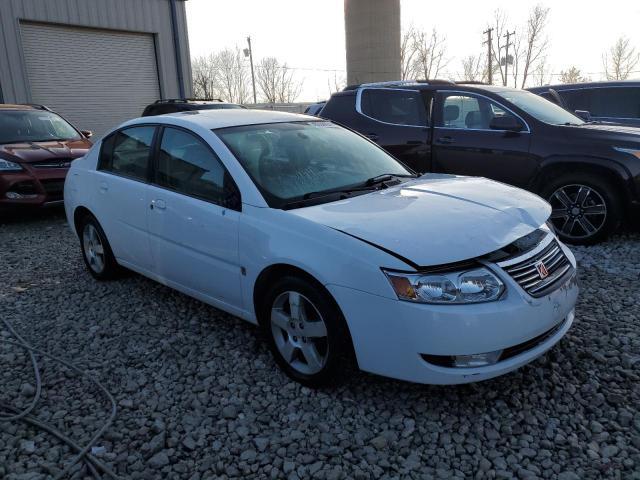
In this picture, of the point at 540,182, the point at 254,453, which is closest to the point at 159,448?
the point at 254,453

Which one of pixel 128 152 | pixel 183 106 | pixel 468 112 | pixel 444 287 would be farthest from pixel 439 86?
pixel 183 106

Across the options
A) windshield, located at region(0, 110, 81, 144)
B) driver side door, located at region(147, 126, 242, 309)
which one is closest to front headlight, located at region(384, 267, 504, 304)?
driver side door, located at region(147, 126, 242, 309)

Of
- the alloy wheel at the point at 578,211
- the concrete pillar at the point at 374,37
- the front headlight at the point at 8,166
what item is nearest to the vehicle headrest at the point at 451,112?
the alloy wheel at the point at 578,211

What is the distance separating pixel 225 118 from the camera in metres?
4.01

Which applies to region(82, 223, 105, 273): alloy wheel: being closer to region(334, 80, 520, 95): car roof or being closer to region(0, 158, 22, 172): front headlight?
region(0, 158, 22, 172): front headlight

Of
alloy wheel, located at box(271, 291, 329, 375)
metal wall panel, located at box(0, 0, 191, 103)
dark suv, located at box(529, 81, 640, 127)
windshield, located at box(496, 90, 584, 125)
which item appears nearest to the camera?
alloy wheel, located at box(271, 291, 329, 375)

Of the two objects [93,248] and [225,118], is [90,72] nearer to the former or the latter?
[93,248]

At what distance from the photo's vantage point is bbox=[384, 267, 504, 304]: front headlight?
2.57 meters

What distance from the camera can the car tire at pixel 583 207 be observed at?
5.52 metres

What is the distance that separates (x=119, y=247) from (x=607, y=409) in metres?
3.77

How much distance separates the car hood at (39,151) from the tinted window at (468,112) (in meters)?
5.43

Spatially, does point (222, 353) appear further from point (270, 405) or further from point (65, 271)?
point (65, 271)

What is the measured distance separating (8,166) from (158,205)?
480cm

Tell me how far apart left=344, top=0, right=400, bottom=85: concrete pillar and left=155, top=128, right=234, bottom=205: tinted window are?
23.7 m
